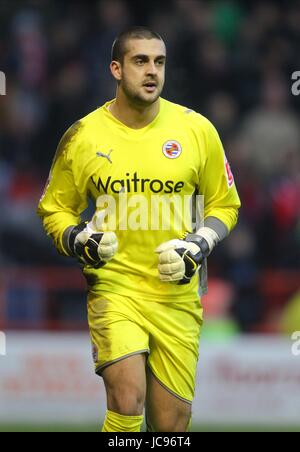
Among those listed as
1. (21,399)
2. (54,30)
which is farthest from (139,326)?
(54,30)

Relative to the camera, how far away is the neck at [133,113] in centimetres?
755

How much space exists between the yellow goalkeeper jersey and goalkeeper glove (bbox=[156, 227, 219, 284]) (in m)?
0.23

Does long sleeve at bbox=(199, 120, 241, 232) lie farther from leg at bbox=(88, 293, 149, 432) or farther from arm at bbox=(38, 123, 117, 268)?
leg at bbox=(88, 293, 149, 432)

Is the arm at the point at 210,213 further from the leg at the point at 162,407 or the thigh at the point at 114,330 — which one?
the leg at the point at 162,407

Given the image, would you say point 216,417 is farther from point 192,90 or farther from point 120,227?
point 120,227

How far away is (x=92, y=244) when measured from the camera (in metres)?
7.21

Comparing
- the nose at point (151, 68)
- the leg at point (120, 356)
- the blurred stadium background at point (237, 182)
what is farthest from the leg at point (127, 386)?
the blurred stadium background at point (237, 182)

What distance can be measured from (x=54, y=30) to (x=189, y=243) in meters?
7.81

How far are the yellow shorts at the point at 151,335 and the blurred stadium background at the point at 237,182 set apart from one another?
4288 mm

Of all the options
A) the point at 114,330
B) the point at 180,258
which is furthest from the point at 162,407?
the point at 180,258

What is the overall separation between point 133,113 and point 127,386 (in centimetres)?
169

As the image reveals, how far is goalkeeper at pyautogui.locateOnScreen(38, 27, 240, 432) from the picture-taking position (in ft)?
24.1

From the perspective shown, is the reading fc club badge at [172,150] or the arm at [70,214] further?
the reading fc club badge at [172,150]

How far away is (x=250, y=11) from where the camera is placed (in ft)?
49.8
